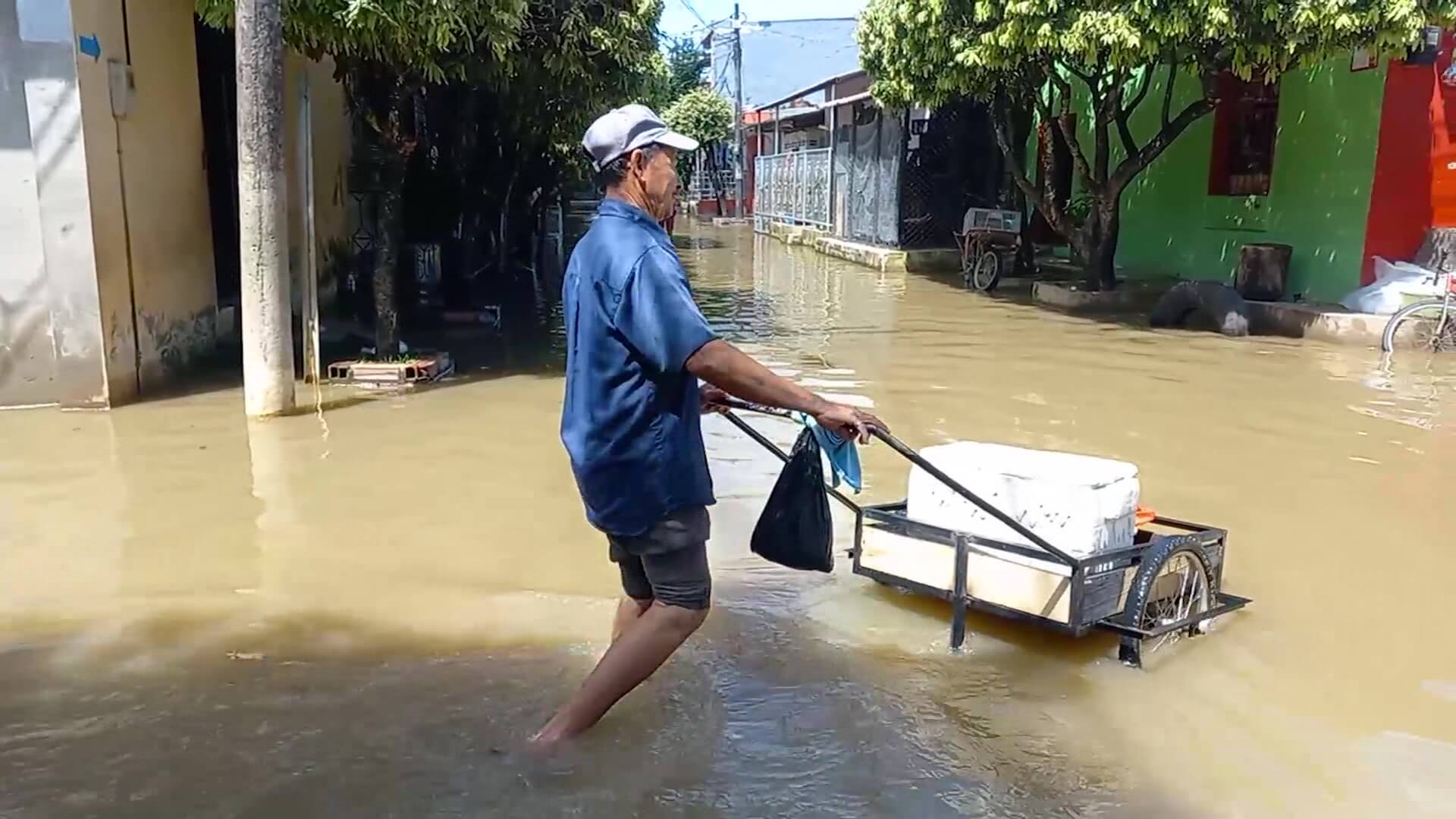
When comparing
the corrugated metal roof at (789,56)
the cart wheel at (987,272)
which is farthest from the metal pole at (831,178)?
the corrugated metal roof at (789,56)

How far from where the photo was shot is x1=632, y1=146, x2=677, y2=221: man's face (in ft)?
9.86

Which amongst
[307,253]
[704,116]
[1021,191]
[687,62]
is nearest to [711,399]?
[307,253]

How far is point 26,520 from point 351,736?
9.78 ft

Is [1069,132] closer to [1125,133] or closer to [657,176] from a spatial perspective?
[1125,133]

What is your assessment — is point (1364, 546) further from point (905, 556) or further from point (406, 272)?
point (406, 272)

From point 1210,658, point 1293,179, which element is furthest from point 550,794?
point 1293,179

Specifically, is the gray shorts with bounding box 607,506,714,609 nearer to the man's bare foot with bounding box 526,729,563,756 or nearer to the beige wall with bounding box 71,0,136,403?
the man's bare foot with bounding box 526,729,563,756

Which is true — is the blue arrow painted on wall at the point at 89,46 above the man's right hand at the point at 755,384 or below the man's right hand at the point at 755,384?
above

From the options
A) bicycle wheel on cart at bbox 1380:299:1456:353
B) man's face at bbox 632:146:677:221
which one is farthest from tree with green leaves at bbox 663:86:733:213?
man's face at bbox 632:146:677:221

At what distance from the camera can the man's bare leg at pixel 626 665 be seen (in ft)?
10.3

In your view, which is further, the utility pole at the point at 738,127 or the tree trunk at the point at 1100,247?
the utility pole at the point at 738,127

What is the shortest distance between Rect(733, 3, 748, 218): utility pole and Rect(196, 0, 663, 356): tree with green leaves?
23.5 meters

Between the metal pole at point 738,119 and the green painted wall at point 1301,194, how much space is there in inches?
791

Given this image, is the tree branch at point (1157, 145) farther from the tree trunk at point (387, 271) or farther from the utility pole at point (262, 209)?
the utility pole at point (262, 209)
